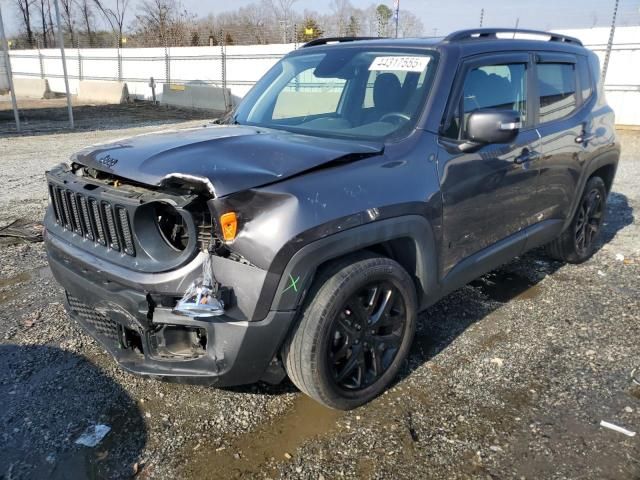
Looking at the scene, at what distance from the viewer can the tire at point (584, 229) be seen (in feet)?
16.0

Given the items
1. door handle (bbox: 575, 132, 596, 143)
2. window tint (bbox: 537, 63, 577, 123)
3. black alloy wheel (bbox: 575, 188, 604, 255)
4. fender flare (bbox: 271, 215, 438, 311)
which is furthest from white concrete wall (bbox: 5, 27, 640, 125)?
fender flare (bbox: 271, 215, 438, 311)

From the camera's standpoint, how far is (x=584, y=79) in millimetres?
Result: 4609

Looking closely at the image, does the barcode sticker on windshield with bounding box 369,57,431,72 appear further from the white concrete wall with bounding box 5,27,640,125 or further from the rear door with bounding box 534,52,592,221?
the white concrete wall with bounding box 5,27,640,125

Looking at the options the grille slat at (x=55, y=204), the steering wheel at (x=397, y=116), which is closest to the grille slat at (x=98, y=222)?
the grille slat at (x=55, y=204)

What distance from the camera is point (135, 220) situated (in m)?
2.45

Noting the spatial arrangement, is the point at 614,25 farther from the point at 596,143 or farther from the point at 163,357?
the point at 163,357

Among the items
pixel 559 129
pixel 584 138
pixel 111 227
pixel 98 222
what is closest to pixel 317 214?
pixel 111 227

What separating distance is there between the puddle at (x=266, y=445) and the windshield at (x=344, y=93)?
62.8 inches

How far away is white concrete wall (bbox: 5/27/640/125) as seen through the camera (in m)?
13.5

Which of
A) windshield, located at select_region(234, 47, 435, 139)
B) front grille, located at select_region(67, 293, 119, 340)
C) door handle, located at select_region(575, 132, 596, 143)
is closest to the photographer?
front grille, located at select_region(67, 293, 119, 340)

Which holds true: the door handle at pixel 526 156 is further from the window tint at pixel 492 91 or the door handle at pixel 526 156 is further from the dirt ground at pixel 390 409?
the dirt ground at pixel 390 409

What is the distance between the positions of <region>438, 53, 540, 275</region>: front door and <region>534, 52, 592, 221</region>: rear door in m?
0.16

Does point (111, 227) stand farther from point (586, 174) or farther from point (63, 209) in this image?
point (586, 174)

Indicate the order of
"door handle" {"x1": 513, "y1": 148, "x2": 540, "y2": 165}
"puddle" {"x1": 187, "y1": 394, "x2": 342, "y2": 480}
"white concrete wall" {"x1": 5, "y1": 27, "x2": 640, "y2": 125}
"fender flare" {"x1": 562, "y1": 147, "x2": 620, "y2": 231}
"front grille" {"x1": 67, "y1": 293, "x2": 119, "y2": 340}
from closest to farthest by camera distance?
"puddle" {"x1": 187, "y1": 394, "x2": 342, "y2": 480} → "front grille" {"x1": 67, "y1": 293, "x2": 119, "y2": 340} → "door handle" {"x1": 513, "y1": 148, "x2": 540, "y2": 165} → "fender flare" {"x1": 562, "y1": 147, "x2": 620, "y2": 231} → "white concrete wall" {"x1": 5, "y1": 27, "x2": 640, "y2": 125}
